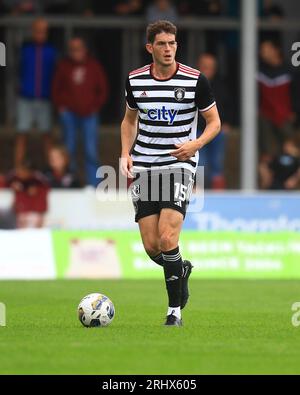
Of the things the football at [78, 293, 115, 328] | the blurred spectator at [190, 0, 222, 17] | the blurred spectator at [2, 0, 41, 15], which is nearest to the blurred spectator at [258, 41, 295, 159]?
the blurred spectator at [190, 0, 222, 17]

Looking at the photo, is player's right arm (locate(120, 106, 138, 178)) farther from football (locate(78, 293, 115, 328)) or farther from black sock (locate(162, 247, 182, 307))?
football (locate(78, 293, 115, 328))

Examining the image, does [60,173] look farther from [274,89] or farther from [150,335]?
[150,335]

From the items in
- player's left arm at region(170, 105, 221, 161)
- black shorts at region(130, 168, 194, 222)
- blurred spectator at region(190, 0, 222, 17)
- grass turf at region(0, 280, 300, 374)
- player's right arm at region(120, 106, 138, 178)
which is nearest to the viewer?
grass turf at region(0, 280, 300, 374)

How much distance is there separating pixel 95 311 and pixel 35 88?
460 inches

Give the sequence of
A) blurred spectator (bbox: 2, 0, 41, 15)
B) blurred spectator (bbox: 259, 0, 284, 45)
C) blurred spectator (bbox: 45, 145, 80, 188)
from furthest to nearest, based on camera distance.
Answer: blurred spectator (bbox: 259, 0, 284, 45) < blurred spectator (bbox: 2, 0, 41, 15) < blurred spectator (bbox: 45, 145, 80, 188)

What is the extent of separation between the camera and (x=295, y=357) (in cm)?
991

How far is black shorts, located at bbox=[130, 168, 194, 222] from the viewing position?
38.6 ft

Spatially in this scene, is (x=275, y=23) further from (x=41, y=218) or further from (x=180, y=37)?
(x=41, y=218)

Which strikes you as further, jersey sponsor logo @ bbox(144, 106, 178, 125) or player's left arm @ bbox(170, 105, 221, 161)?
jersey sponsor logo @ bbox(144, 106, 178, 125)

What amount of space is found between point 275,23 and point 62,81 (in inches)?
188

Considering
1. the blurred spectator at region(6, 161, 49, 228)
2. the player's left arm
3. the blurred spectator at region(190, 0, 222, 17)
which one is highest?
the blurred spectator at region(190, 0, 222, 17)

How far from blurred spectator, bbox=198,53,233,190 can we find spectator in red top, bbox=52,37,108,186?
1.83 meters
